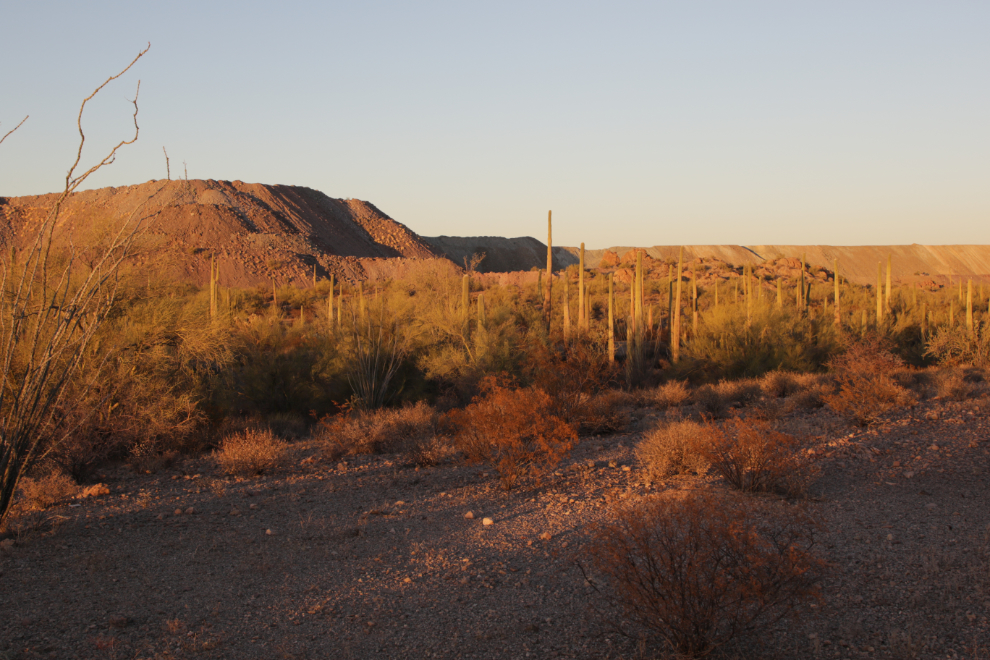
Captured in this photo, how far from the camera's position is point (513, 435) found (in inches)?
365

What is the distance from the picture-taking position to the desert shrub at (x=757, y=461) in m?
7.83

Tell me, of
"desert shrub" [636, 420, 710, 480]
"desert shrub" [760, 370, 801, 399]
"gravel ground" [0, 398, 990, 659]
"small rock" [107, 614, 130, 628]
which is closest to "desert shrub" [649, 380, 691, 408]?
"desert shrub" [760, 370, 801, 399]

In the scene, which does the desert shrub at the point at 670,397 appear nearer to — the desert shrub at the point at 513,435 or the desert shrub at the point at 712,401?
the desert shrub at the point at 712,401

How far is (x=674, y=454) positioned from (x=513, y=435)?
2122 mm

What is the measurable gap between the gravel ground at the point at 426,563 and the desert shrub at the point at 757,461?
1.16ft

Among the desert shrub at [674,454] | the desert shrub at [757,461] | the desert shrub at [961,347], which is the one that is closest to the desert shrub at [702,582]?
the desert shrub at [757,461]

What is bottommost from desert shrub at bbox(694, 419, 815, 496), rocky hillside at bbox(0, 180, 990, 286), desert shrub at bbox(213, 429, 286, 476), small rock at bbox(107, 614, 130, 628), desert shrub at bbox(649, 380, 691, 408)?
desert shrub at bbox(649, 380, 691, 408)

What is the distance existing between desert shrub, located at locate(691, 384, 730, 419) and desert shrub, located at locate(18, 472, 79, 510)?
10.7 metres

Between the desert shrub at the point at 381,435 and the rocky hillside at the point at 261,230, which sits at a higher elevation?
the rocky hillside at the point at 261,230

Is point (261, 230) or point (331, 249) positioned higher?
point (261, 230)

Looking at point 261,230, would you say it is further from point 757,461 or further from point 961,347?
point 757,461

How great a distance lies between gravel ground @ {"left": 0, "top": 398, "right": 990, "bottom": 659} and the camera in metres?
4.56

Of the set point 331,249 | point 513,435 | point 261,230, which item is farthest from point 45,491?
point 331,249

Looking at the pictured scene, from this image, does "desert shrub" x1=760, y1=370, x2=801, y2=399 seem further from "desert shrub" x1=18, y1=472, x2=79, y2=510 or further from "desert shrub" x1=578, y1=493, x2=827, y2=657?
"desert shrub" x1=18, y1=472, x2=79, y2=510
